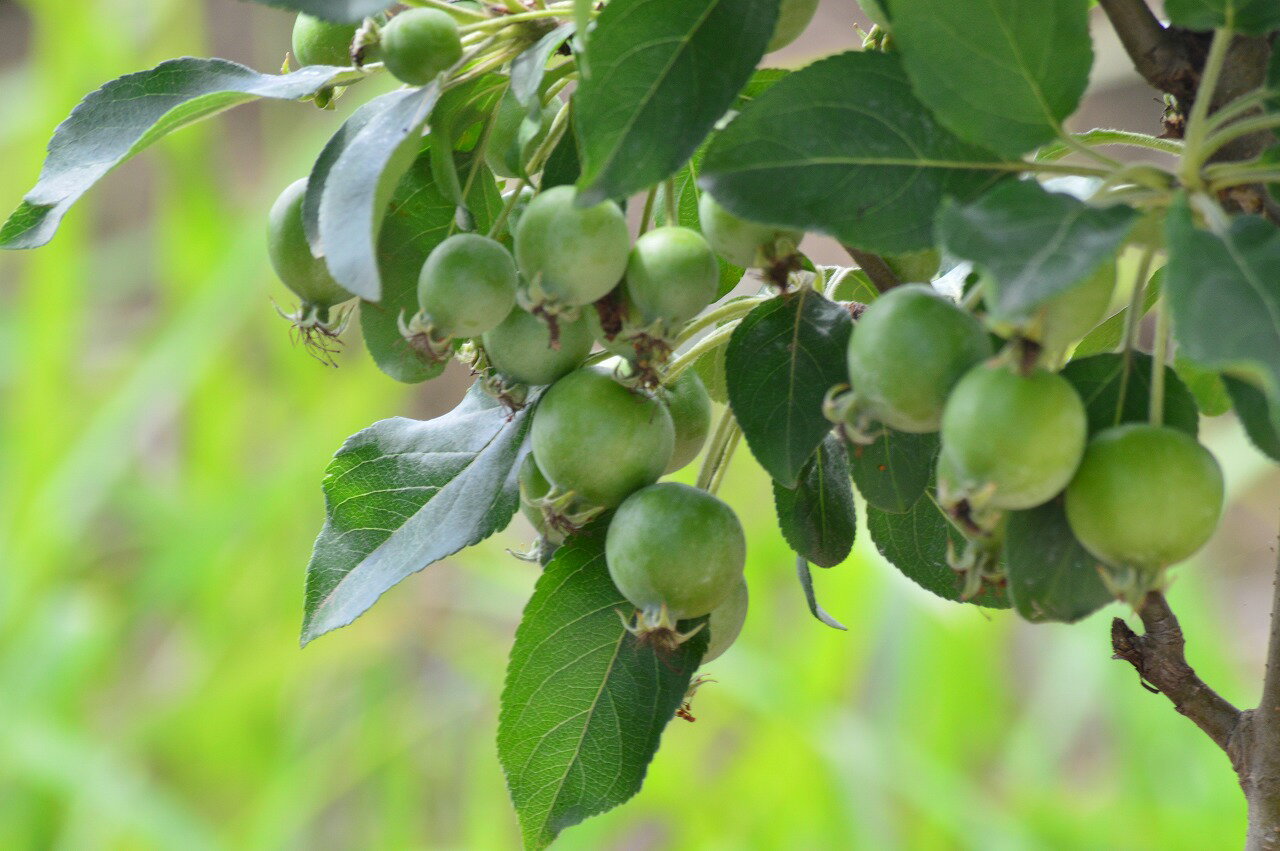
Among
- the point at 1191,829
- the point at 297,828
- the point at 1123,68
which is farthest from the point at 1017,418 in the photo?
the point at 1123,68

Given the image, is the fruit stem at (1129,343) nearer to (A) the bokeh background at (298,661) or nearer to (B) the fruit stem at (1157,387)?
(B) the fruit stem at (1157,387)

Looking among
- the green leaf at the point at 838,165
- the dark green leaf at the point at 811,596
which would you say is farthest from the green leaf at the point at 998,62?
the dark green leaf at the point at 811,596

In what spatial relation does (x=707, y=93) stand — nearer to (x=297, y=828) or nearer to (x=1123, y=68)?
(x=297, y=828)

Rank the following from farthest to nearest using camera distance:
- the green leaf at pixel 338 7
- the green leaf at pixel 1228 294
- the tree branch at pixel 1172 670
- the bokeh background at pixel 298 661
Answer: the bokeh background at pixel 298 661 < the tree branch at pixel 1172 670 < the green leaf at pixel 338 7 < the green leaf at pixel 1228 294

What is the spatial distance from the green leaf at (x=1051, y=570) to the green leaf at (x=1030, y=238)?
0.08 metres

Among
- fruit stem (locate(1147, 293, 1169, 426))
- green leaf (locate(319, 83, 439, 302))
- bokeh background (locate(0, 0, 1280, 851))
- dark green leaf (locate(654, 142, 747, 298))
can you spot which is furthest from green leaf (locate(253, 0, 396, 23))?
bokeh background (locate(0, 0, 1280, 851))

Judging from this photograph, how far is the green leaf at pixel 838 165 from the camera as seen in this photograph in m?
0.34

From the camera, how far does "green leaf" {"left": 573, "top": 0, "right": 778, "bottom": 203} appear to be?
34 cm

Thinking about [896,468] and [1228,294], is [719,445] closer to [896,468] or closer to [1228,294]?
[896,468]

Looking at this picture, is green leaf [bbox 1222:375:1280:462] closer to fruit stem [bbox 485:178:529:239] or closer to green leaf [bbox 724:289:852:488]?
green leaf [bbox 724:289:852:488]

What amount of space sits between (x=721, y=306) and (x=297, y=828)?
1539mm

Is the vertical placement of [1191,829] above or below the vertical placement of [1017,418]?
below

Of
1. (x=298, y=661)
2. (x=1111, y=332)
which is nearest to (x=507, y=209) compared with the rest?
(x=1111, y=332)

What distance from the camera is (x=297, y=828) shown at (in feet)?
5.94
